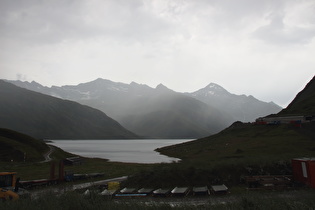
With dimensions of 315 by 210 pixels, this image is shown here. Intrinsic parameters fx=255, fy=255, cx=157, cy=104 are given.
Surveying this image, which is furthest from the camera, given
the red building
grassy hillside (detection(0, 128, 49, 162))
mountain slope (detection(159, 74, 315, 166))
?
grassy hillside (detection(0, 128, 49, 162))

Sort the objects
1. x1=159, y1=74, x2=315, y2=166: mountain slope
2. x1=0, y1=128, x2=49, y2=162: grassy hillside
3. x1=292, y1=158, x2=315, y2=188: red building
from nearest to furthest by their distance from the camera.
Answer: x1=292, y1=158, x2=315, y2=188: red building → x1=159, y1=74, x2=315, y2=166: mountain slope → x1=0, y1=128, x2=49, y2=162: grassy hillside

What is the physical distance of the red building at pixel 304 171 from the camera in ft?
91.9

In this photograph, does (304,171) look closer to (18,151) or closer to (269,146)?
(269,146)

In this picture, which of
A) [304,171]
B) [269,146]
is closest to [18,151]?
[269,146]

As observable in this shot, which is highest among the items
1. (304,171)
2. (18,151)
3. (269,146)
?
(18,151)

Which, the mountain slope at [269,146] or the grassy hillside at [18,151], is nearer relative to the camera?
the mountain slope at [269,146]

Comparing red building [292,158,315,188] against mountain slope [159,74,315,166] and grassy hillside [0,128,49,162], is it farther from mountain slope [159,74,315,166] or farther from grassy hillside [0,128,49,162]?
grassy hillside [0,128,49,162]

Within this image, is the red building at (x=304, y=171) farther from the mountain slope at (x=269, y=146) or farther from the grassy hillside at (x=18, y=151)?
the grassy hillside at (x=18, y=151)

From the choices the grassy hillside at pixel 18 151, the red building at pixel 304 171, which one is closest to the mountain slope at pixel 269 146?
the red building at pixel 304 171

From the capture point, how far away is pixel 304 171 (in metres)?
29.4

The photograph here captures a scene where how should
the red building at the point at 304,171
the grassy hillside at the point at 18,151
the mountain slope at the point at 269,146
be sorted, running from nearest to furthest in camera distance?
the red building at the point at 304,171 → the mountain slope at the point at 269,146 → the grassy hillside at the point at 18,151

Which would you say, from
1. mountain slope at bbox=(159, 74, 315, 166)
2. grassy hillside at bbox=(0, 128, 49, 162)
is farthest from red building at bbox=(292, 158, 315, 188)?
grassy hillside at bbox=(0, 128, 49, 162)

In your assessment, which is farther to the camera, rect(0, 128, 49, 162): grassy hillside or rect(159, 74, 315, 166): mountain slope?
rect(0, 128, 49, 162): grassy hillside

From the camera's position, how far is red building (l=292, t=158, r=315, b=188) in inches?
1102
